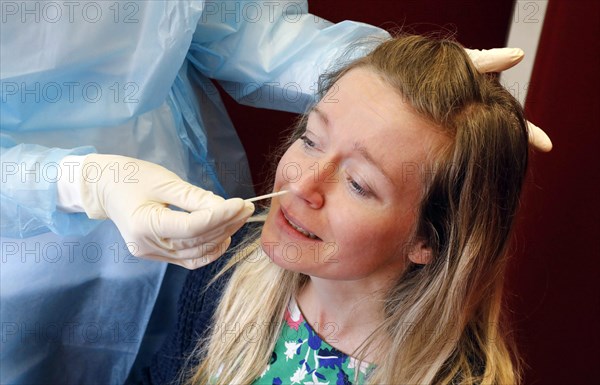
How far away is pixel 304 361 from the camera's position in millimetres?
1011

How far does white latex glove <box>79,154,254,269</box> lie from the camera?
2.63 feet

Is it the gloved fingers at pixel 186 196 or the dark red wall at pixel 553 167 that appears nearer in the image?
the gloved fingers at pixel 186 196

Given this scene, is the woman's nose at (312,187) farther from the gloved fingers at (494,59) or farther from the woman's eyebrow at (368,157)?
the gloved fingers at (494,59)

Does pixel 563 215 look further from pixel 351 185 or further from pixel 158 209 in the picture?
pixel 158 209

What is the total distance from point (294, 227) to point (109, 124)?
304 millimetres

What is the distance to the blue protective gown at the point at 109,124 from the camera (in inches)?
36.0

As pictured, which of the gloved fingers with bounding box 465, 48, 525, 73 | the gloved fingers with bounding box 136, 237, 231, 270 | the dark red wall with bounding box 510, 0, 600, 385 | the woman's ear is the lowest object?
the dark red wall with bounding box 510, 0, 600, 385

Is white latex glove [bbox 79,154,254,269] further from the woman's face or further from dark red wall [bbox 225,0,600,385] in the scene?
dark red wall [bbox 225,0,600,385]

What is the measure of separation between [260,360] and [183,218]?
318 millimetres

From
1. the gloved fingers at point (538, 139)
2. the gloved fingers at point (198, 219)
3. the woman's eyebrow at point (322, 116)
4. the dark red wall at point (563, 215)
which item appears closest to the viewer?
the gloved fingers at point (198, 219)

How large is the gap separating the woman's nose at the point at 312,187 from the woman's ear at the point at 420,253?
15 cm

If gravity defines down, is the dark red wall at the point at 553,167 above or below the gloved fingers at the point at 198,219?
below

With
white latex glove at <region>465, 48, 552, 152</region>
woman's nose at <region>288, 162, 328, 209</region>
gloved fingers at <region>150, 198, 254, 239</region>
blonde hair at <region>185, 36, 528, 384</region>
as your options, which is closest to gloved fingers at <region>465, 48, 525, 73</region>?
white latex glove at <region>465, 48, 552, 152</region>

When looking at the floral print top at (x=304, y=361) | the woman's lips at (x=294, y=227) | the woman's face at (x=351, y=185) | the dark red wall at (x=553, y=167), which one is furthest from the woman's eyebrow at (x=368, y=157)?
the dark red wall at (x=553, y=167)
